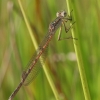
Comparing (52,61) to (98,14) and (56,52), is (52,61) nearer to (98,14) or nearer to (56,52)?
(56,52)

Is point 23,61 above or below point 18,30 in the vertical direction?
below

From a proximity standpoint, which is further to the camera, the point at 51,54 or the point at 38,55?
the point at 51,54

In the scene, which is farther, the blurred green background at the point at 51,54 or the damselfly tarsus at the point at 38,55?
the blurred green background at the point at 51,54

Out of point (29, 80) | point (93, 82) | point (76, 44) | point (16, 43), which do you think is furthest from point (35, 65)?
point (76, 44)

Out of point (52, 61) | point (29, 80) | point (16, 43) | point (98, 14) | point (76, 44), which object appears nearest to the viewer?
point (76, 44)

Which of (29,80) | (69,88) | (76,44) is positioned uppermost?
(76,44)

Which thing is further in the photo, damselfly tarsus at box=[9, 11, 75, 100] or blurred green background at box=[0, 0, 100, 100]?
blurred green background at box=[0, 0, 100, 100]

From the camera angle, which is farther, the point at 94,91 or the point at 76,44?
the point at 94,91

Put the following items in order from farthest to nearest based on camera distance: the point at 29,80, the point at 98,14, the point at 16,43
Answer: the point at 16,43, the point at 98,14, the point at 29,80
